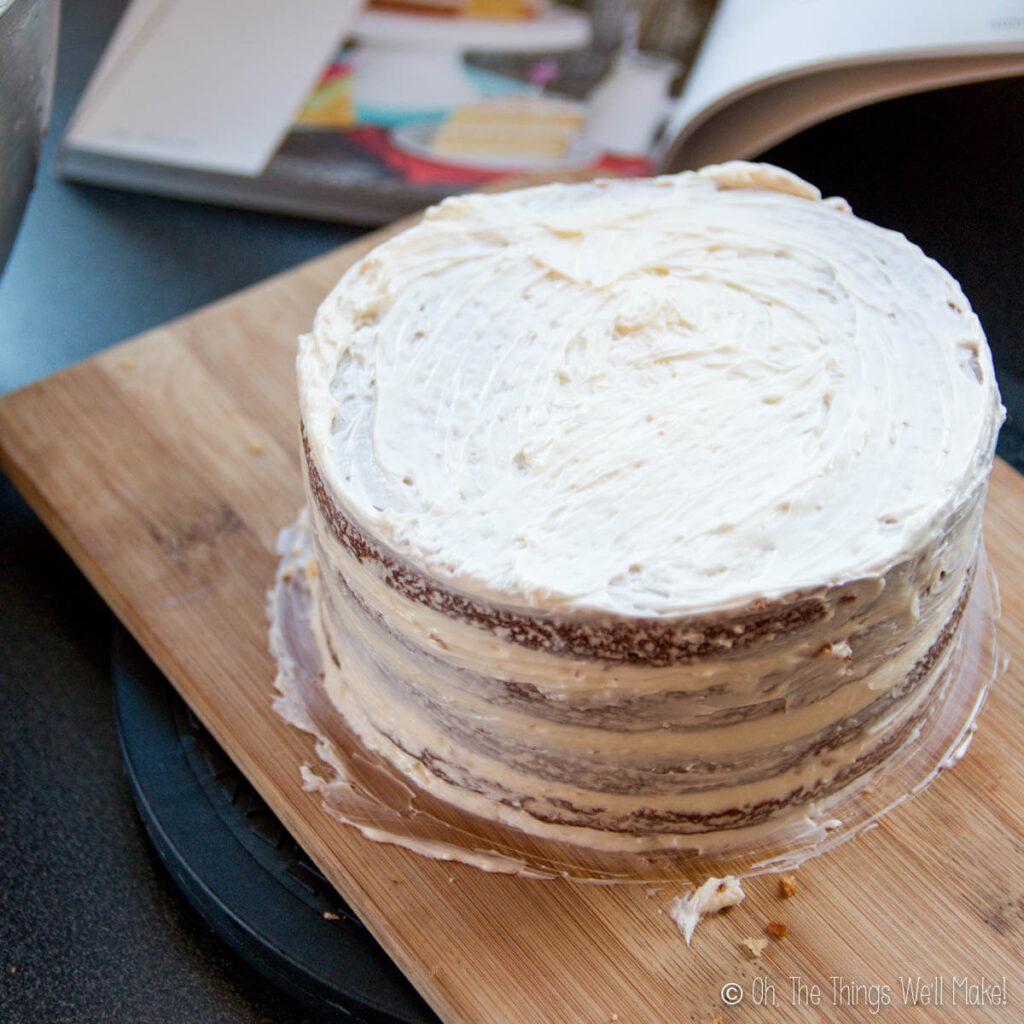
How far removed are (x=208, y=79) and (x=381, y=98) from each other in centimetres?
28

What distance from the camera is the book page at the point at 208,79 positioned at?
1704 millimetres

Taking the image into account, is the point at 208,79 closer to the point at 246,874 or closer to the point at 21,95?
the point at 21,95

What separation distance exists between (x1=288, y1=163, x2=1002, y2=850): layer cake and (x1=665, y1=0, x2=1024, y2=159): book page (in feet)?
0.97

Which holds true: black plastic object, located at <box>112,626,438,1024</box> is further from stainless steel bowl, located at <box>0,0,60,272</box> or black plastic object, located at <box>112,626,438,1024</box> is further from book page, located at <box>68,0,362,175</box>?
book page, located at <box>68,0,362,175</box>

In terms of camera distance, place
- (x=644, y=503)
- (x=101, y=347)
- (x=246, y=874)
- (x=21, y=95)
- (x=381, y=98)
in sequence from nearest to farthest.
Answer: (x=644, y=503), (x=246, y=874), (x=21, y=95), (x=101, y=347), (x=381, y=98)

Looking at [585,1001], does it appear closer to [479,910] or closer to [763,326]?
[479,910]

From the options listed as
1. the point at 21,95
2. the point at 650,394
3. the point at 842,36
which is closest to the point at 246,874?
the point at 650,394

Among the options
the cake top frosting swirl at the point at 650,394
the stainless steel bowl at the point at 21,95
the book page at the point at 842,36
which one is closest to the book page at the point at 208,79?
the stainless steel bowl at the point at 21,95

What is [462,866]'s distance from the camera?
0.89 metres

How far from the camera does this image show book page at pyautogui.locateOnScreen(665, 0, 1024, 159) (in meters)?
1.18

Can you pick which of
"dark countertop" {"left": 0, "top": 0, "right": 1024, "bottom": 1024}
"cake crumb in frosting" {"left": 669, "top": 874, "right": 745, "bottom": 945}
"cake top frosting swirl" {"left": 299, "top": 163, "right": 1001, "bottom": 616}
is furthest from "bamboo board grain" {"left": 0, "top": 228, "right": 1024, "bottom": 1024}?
"cake top frosting swirl" {"left": 299, "top": 163, "right": 1001, "bottom": 616}

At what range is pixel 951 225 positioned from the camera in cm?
136

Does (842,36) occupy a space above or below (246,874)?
above

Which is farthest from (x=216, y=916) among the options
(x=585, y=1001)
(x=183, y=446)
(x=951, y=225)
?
(x=951, y=225)
